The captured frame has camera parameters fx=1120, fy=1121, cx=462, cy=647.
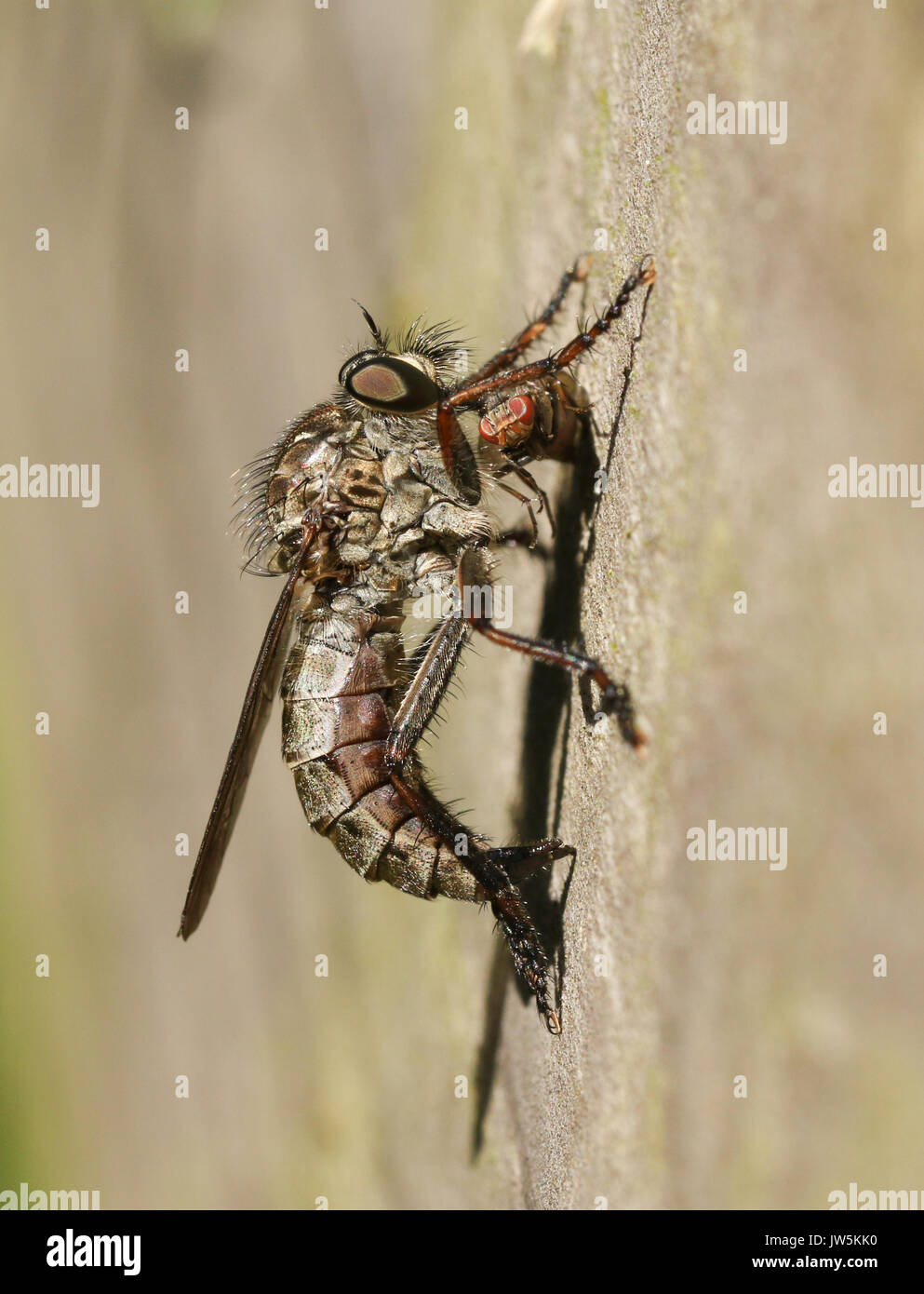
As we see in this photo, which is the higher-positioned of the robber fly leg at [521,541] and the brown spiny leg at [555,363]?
the brown spiny leg at [555,363]

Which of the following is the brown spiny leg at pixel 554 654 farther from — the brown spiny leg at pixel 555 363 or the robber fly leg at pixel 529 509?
the brown spiny leg at pixel 555 363

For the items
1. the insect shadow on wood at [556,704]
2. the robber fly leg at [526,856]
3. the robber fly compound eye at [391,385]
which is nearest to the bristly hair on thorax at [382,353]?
the robber fly compound eye at [391,385]

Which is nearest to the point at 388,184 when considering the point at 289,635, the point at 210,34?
the point at 210,34

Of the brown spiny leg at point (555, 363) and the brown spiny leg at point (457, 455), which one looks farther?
the brown spiny leg at point (457, 455)

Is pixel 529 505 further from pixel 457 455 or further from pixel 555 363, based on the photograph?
pixel 555 363

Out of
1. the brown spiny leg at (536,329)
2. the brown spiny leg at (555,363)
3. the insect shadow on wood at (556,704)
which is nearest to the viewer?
the brown spiny leg at (555,363)

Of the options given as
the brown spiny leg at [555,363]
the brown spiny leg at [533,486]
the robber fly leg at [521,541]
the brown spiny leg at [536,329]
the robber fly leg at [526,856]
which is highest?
the brown spiny leg at [536,329]

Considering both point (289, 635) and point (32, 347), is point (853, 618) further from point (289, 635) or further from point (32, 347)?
point (32, 347)

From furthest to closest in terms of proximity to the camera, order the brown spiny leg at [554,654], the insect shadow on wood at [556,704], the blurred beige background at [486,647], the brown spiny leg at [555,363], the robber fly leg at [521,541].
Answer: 1. the robber fly leg at [521,541]
2. the insect shadow on wood at [556,704]
3. the brown spiny leg at [555,363]
4. the brown spiny leg at [554,654]
5. the blurred beige background at [486,647]

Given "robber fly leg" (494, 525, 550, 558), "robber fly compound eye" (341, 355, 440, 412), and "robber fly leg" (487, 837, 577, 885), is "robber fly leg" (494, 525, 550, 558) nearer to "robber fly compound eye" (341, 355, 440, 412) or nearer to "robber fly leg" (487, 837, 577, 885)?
"robber fly compound eye" (341, 355, 440, 412)
